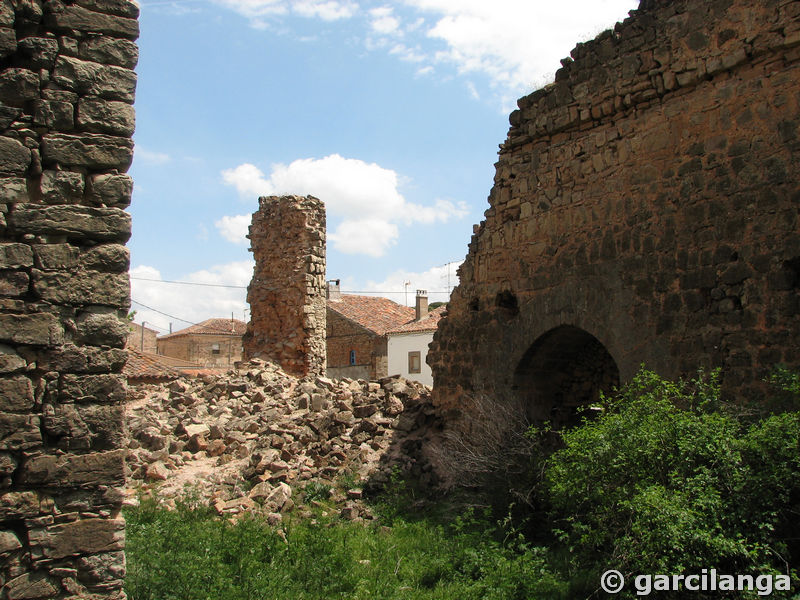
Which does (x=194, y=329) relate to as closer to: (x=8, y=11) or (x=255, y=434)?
(x=255, y=434)

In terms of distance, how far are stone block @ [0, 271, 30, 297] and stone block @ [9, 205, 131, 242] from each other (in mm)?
223

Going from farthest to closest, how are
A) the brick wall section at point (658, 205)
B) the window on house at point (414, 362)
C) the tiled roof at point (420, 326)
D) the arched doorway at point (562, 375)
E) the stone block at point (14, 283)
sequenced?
the window on house at point (414, 362)
the tiled roof at point (420, 326)
the arched doorway at point (562, 375)
the brick wall section at point (658, 205)
the stone block at point (14, 283)

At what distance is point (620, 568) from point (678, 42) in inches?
196

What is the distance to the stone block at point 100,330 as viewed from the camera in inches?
147

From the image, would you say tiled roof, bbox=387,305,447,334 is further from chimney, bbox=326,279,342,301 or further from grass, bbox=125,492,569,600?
grass, bbox=125,492,569,600

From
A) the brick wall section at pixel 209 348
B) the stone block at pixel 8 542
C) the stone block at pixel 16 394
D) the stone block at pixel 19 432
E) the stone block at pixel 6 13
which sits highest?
the brick wall section at pixel 209 348

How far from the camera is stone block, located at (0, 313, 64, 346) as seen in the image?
3.57 m

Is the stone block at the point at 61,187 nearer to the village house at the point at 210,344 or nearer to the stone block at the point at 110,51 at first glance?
the stone block at the point at 110,51

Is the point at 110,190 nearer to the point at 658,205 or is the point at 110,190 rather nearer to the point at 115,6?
the point at 115,6

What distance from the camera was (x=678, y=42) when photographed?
7.10 meters

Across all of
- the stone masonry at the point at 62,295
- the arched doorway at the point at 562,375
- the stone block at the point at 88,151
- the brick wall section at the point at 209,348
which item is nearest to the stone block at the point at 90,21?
the stone masonry at the point at 62,295

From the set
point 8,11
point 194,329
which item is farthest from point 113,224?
point 194,329

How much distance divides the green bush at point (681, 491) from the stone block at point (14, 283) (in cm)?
391

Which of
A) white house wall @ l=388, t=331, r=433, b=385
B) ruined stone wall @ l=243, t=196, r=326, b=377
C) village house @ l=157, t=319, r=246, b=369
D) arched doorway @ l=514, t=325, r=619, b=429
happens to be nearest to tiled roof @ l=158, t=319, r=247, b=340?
village house @ l=157, t=319, r=246, b=369
